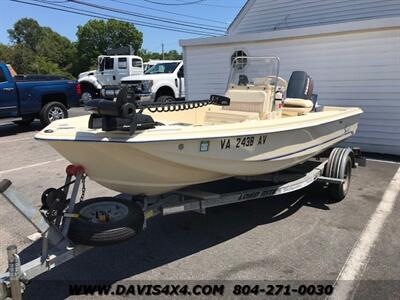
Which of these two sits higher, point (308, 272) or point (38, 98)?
point (38, 98)

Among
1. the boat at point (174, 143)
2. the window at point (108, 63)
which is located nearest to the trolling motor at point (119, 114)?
the boat at point (174, 143)

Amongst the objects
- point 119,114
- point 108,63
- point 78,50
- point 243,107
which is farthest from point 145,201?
point 78,50

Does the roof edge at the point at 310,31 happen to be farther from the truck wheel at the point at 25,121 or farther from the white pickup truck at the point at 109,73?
the white pickup truck at the point at 109,73

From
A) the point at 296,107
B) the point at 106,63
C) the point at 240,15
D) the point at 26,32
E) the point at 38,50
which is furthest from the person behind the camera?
the point at 26,32

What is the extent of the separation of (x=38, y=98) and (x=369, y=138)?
9.02 m

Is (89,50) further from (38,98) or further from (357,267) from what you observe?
(357,267)

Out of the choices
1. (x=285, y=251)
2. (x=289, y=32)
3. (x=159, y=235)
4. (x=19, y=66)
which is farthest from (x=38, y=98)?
(x=19, y=66)

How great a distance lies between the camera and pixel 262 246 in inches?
162

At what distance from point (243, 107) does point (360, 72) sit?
4192 mm

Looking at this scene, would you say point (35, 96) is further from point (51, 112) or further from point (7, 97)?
point (7, 97)

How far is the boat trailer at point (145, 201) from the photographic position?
267cm

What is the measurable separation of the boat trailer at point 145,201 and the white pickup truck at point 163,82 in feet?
29.8

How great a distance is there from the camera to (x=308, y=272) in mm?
3600

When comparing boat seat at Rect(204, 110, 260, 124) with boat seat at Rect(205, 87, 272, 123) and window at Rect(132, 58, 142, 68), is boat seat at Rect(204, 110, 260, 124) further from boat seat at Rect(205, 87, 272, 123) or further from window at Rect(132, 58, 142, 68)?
window at Rect(132, 58, 142, 68)
